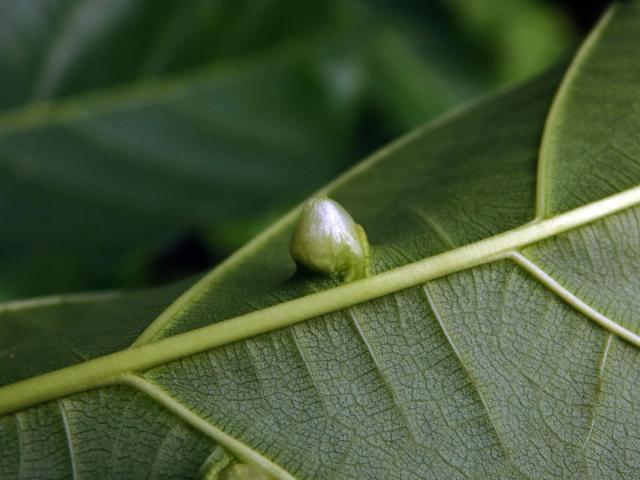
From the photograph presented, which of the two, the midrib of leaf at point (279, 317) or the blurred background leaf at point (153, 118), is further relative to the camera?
the blurred background leaf at point (153, 118)

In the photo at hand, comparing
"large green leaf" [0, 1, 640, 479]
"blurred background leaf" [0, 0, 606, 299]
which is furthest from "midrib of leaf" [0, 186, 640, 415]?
"blurred background leaf" [0, 0, 606, 299]

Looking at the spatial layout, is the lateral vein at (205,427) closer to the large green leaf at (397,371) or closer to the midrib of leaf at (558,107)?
the large green leaf at (397,371)

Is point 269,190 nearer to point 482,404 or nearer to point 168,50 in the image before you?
point 168,50

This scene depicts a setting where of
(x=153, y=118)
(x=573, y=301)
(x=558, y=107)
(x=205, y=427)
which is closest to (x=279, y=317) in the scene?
(x=205, y=427)

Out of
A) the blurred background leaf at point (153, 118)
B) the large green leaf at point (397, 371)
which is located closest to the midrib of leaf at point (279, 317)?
the large green leaf at point (397, 371)

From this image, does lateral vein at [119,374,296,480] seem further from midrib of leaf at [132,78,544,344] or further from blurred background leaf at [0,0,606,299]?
blurred background leaf at [0,0,606,299]

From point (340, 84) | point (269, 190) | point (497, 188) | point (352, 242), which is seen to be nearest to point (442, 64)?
point (340, 84)

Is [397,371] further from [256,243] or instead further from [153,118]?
[153,118]
